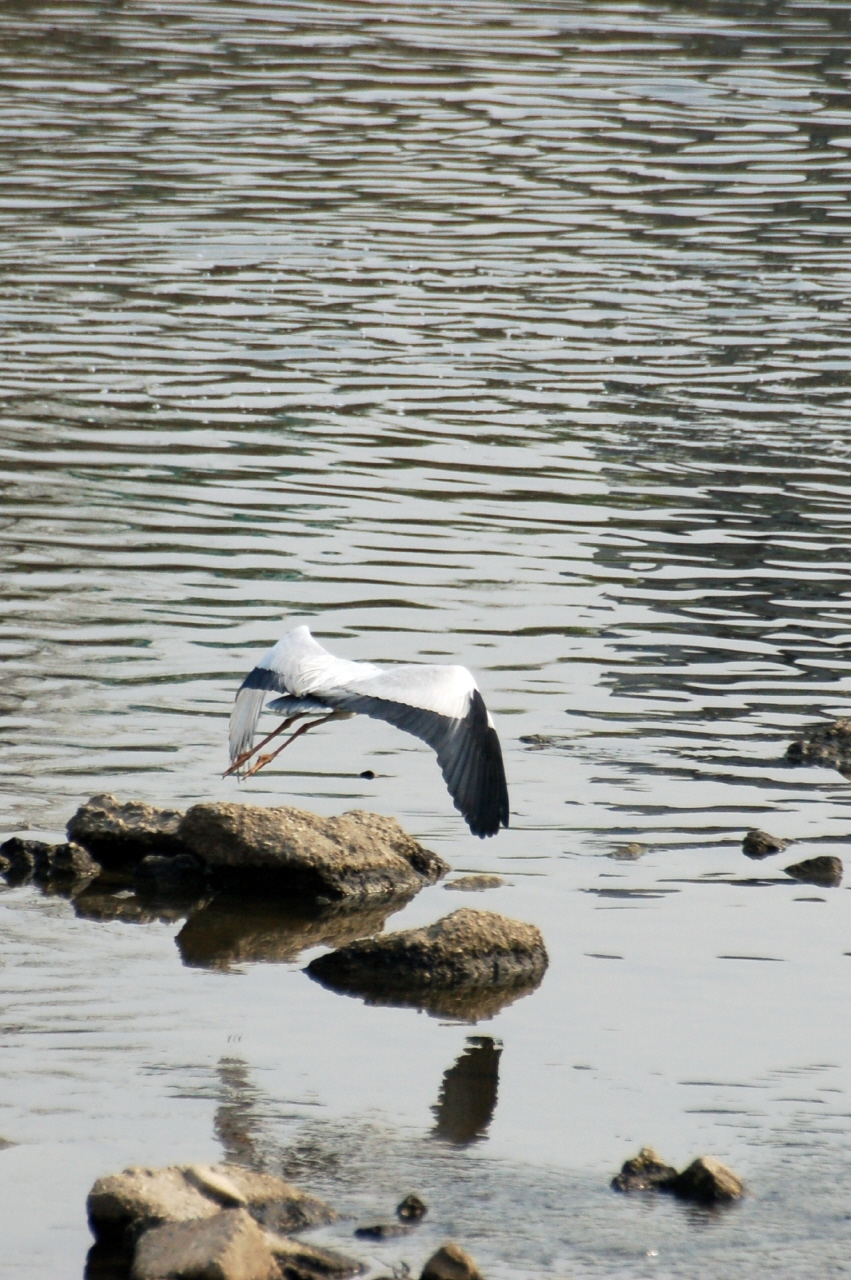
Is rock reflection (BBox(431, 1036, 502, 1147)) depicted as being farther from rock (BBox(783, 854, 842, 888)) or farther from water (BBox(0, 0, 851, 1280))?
rock (BBox(783, 854, 842, 888))

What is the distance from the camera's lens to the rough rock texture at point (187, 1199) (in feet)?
19.0

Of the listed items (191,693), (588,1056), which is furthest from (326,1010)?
(191,693)

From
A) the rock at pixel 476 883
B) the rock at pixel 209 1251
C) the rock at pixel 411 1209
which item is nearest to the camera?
the rock at pixel 209 1251

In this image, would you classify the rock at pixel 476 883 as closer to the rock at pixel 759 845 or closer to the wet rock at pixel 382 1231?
the rock at pixel 759 845

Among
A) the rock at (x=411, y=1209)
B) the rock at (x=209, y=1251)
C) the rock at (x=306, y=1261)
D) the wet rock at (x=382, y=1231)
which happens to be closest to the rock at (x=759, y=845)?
the rock at (x=411, y=1209)

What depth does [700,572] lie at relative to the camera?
41.9ft

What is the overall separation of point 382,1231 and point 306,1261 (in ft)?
1.17

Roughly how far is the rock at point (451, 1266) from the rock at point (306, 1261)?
23 centimetres

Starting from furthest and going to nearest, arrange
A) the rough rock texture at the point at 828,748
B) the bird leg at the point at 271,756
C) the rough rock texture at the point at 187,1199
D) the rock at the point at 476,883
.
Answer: the rough rock texture at the point at 828,748 → the bird leg at the point at 271,756 → the rock at the point at 476,883 → the rough rock texture at the point at 187,1199

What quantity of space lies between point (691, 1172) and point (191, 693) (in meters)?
4.94

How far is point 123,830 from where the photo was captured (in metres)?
8.67

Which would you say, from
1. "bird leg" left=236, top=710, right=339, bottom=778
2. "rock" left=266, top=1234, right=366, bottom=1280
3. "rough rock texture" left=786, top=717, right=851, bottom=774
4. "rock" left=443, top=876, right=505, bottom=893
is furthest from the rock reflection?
"rough rock texture" left=786, top=717, right=851, bottom=774

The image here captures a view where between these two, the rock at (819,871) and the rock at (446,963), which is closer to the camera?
the rock at (446,963)

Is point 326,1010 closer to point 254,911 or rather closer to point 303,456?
point 254,911
